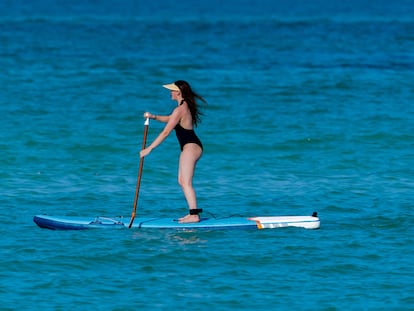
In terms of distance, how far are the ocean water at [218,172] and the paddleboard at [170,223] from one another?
11 cm

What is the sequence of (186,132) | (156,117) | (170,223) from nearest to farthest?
(156,117)
(170,223)
(186,132)

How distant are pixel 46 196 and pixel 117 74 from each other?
18.2 meters

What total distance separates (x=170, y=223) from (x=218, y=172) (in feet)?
17.4

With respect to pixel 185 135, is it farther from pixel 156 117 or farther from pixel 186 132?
pixel 156 117

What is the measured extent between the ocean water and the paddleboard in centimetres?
11

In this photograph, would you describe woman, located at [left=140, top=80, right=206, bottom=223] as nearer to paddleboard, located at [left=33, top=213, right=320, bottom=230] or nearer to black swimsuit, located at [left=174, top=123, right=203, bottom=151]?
black swimsuit, located at [left=174, top=123, right=203, bottom=151]

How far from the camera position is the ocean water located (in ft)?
41.9

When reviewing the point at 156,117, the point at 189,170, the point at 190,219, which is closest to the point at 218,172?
the point at 189,170

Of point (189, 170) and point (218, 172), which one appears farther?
point (218, 172)

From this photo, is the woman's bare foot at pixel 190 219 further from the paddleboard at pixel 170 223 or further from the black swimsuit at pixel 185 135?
the black swimsuit at pixel 185 135

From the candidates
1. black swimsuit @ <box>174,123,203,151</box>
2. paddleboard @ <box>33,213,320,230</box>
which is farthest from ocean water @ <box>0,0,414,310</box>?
black swimsuit @ <box>174,123,203,151</box>

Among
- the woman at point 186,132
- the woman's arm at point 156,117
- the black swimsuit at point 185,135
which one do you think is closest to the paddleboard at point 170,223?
the woman at point 186,132

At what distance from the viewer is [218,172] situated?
66.4ft

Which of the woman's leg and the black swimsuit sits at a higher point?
the black swimsuit
